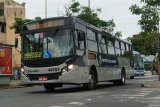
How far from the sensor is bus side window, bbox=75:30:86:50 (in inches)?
798

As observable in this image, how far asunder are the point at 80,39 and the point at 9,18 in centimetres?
3723

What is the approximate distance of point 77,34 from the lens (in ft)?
66.9

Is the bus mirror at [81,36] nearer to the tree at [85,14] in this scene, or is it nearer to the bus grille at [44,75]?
the bus grille at [44,75]

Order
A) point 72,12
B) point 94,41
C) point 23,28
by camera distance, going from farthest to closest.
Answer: point 72,12 < point 94,41 < point 23,28

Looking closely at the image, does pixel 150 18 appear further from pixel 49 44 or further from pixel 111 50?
pixel 49 44

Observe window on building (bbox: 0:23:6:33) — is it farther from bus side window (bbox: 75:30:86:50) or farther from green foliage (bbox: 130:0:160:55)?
bus side window (bbox: 75:30:86:50)

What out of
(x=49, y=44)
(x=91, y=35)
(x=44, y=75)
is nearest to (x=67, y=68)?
(x=44, y=75)

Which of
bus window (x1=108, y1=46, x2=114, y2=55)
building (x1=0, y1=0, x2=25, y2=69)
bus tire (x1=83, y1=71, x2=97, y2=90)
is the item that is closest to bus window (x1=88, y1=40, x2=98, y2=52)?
bus tire (x1=83, y1=71, x2=97, y2=90)

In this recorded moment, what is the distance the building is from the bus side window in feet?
109

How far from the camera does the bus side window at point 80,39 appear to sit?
66.5 ft

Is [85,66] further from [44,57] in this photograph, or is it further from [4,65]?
[4,65]

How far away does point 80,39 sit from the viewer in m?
20.7

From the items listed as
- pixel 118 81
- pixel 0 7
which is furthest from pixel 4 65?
pixel 0 7

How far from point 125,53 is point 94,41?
27.2ft
